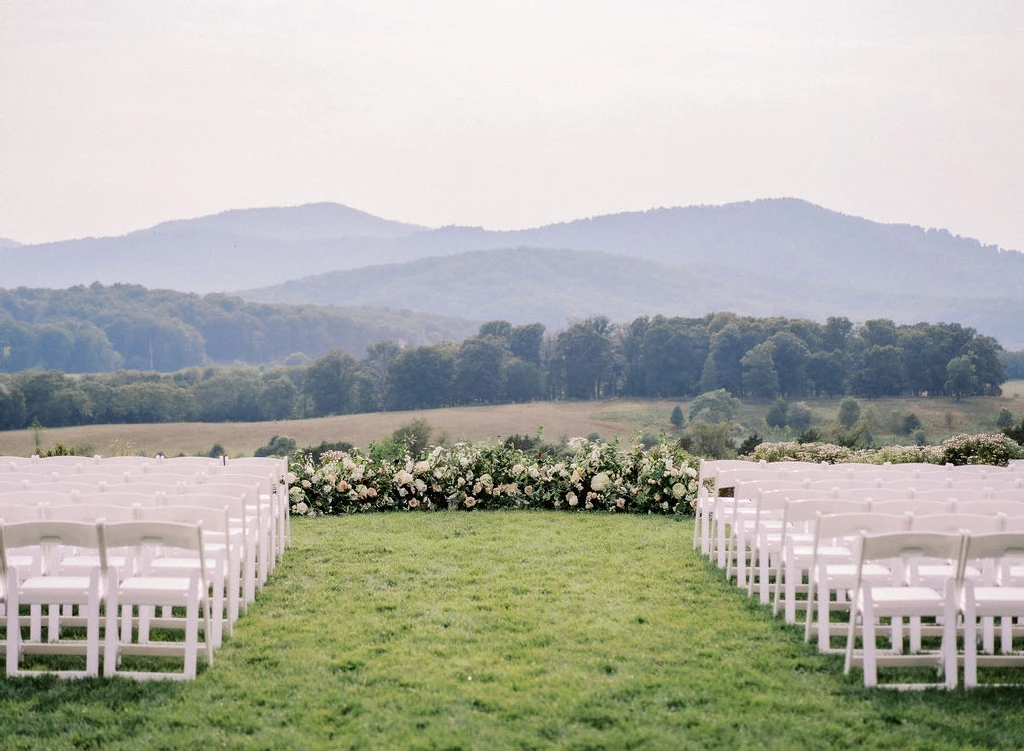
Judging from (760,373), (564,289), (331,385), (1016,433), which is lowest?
(1016,433)

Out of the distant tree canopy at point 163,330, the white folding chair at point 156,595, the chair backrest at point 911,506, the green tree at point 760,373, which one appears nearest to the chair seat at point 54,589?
the white folding chair at point 156,595

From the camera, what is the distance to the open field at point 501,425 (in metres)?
33.9

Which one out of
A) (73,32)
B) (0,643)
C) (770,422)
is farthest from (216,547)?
(770,422)

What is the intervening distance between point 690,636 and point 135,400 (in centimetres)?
3817

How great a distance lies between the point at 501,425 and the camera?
4172 cm

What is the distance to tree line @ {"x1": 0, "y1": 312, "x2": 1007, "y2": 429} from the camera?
123 feet

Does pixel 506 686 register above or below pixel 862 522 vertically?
below

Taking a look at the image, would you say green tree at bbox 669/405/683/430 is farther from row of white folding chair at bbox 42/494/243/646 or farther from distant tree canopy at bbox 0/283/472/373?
row of white folding chair at bbox 42/494/243/646

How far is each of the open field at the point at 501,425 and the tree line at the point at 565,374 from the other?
0.88 metres

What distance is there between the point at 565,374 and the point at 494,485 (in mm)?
35760

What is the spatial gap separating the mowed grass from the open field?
2379cm

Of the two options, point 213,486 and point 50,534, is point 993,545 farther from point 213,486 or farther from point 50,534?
point 213,486

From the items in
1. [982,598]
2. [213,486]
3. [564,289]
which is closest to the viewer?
[982,598]

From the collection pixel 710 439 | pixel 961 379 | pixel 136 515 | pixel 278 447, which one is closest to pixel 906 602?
pixel 136 515
